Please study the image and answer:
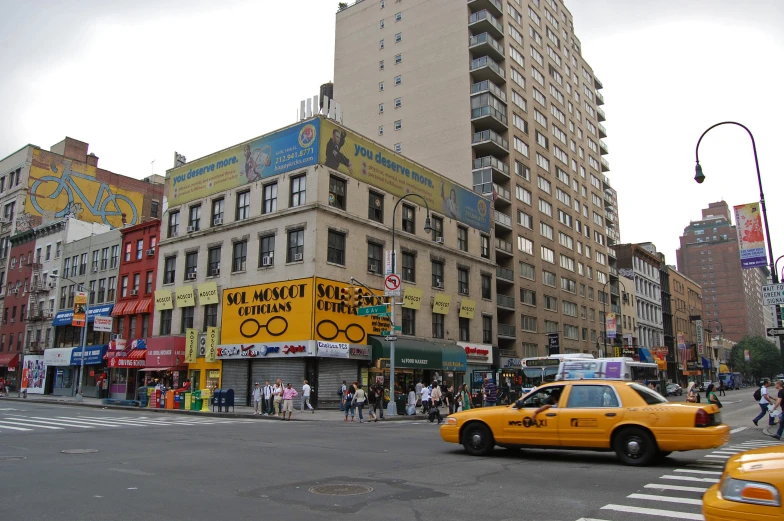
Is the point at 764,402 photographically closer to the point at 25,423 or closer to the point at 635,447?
the point at 635,447

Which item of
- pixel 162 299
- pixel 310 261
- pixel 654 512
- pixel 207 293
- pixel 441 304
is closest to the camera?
pixel 654 512

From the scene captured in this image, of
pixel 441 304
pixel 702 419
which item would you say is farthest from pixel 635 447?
pixel 441 304

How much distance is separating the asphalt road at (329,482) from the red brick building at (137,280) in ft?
106

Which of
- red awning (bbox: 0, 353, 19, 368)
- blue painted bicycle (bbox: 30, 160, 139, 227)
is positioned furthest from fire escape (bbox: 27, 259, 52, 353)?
blue painted bicycle (bbox: 30, 160, 139, 227)

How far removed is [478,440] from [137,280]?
140 feet

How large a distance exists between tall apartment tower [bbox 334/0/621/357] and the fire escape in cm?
3548

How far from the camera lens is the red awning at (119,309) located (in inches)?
1917

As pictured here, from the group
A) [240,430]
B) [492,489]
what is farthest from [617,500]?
[240,430]

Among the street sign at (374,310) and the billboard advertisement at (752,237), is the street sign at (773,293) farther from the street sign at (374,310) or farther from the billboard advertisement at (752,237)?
the street sign at (374,310)

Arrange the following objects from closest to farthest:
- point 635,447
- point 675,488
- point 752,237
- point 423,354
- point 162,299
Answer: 1. point 675,488
2. point 635,447
3. point 752,237
4. point 423,354
5. point 162,299

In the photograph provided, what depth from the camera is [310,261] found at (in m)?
35.8

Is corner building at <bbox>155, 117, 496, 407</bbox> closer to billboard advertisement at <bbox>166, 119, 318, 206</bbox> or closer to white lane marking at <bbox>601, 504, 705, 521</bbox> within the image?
billboard advertisement at <bbox>166, 119, 318, 206</bbox>

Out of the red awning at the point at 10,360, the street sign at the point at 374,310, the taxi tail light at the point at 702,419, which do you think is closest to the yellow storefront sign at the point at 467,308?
the street sign at the point at 374,310

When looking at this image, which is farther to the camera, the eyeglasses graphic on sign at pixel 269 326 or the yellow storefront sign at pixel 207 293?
the yellow storefront sign at pixel 207 293
